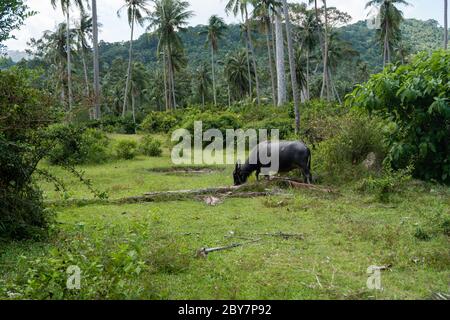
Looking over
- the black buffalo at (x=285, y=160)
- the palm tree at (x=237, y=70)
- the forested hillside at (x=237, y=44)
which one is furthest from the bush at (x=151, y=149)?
the forested hillside at (x=237, y=44)

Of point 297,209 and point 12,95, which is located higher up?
point 12,95

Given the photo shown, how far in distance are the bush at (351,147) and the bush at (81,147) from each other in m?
6.19

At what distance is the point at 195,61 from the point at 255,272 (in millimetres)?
71651

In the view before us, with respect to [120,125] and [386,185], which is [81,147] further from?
[120,125]

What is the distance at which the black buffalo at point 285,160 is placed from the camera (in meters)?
12.1

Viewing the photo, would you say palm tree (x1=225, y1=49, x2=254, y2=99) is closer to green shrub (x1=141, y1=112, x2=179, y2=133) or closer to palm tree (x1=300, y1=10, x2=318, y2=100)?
palm tree (x1=300, y1=10, x2=318, y2=100)

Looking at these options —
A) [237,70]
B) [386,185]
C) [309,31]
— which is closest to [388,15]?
[309,31]

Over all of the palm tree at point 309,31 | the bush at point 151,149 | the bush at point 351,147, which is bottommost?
the bush at point 151,149

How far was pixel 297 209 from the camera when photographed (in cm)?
944

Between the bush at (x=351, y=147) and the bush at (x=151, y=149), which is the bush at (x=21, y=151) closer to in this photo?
the bush at (x=351, y=147)

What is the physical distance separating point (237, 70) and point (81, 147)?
4133cm

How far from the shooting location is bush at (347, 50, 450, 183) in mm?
11086

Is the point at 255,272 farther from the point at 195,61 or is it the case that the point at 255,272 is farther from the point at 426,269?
the point at 195,61
